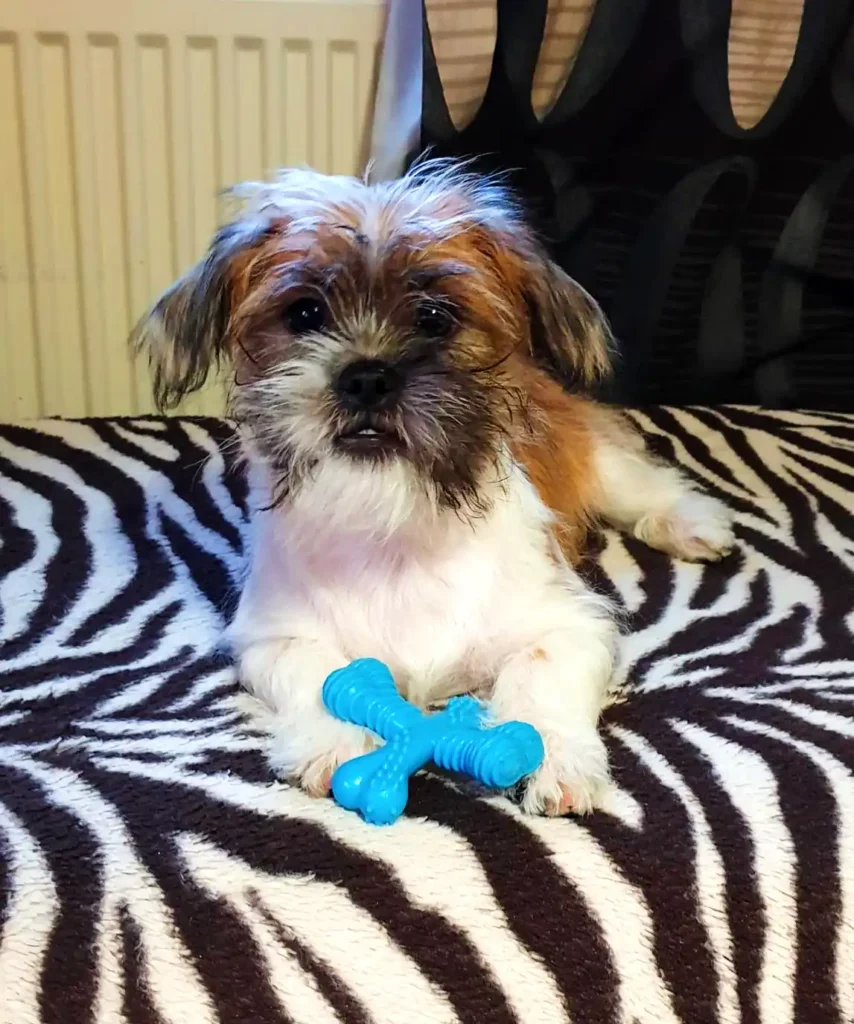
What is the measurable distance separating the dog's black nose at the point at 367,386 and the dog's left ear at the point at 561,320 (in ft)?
0.97

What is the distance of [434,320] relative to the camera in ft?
4.24

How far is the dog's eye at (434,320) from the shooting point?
50.3 inches

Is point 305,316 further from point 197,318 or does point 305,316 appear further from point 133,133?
point 133,133

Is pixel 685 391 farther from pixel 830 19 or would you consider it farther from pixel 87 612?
pixel 87 612

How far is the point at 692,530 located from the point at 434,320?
704 mm

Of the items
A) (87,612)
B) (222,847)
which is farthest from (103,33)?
(222,847)

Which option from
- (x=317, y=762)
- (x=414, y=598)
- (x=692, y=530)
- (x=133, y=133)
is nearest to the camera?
(x=317, y=762)

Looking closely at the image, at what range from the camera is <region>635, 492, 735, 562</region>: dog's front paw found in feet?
5.82

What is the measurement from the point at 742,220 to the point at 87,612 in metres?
1.53

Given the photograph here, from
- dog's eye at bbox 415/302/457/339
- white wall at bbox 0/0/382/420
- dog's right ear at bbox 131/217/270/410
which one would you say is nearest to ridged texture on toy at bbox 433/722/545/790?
dog's eye at bbox 415/302/457/339

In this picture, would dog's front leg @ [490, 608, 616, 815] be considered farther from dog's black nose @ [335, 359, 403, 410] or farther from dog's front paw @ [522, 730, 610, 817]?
dog's black nose @ [335, 359, 403, 410]

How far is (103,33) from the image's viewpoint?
226 centimetres

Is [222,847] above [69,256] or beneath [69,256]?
beneath

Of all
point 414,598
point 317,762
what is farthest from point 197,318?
point 317,762
